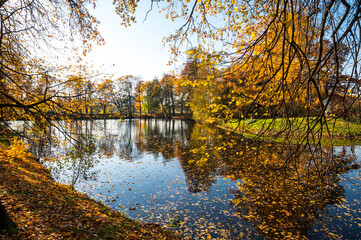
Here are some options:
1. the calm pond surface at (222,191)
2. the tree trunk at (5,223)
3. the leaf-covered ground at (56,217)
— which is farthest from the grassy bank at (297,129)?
the tree trunk at (5,223)

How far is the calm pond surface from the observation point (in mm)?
4184

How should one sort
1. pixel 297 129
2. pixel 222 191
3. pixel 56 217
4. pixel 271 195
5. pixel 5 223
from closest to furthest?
pixel 297 129 < pixel 5 223 < pixel 56 217 < pixel 271 195 < pixel 222 191

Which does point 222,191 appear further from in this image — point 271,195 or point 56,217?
point 56,217

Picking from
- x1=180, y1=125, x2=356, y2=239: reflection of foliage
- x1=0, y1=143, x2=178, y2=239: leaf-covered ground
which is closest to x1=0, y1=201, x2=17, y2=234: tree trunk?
x1=0, y1=143, x2=178, y2=239: leaf-covered ground

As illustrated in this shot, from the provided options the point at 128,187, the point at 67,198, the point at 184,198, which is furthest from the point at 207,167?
the point at 67,198

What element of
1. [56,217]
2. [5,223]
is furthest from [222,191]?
[5,223]

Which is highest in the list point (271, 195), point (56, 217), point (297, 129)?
point (297, 129)

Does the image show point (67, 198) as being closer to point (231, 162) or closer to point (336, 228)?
point (336, 228)

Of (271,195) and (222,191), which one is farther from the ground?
(271,195)

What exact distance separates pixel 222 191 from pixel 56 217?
553 cm

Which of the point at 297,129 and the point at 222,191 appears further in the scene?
the point at 222,191

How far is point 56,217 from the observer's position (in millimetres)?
4332

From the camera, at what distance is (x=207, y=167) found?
10.5m

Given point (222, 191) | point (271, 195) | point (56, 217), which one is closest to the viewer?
point (56, 217)
